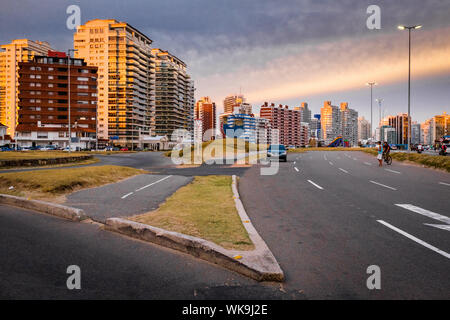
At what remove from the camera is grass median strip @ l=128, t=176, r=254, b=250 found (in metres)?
5.09

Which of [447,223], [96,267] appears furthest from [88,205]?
[447,223]

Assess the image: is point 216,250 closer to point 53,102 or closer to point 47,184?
point 47,184

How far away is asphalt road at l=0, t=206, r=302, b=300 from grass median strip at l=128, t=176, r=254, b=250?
2.15ft

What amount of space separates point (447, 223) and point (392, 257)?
123 inches

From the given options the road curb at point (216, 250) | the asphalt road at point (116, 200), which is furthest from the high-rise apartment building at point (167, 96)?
the road curb at point (216, 250)

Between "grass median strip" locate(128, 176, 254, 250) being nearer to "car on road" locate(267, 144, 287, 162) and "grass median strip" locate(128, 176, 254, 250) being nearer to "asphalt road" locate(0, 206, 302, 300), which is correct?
"asphalt road" locate(0, 206, 302, 300)

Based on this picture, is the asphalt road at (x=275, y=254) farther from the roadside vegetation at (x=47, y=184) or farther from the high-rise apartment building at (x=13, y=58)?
the high-rise apartment building at (x=13, y=58)

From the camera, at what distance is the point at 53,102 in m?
93.0

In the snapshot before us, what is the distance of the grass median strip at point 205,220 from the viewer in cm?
509

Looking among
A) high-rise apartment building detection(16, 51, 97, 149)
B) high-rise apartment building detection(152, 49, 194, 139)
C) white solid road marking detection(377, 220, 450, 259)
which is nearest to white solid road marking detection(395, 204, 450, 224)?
white solid road marking detection(377, 220, 450, 259)

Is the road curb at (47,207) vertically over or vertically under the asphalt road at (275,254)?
over

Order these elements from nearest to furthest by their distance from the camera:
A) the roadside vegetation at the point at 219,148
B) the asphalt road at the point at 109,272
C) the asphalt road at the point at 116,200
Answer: the asphalt road at the point at 109,272 < the asphalt road at the point at 116,200 < the roadside vegetation at the point at 219,148

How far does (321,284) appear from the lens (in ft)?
11.9

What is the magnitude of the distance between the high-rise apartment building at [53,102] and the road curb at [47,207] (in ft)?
288
